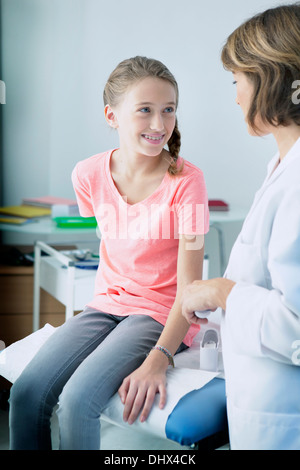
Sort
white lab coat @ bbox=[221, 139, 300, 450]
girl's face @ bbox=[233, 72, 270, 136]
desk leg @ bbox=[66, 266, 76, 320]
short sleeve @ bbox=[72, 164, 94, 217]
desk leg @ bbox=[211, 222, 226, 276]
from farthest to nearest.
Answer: desk leg @ bbox=[211, 222, 226, 276] → desk leg @ bbox=[66, 266, 76, 320] → short sleeve @ bbox=[72, 164, 94, 217] → girl's face @ bbox=[233, 72, 270, 136] → white lab coat @ bbox=[221, 139, 300, 450]

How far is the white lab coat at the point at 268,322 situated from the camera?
78 centimetres

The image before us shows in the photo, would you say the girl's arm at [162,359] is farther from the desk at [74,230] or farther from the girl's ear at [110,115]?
the desk at [74,230]

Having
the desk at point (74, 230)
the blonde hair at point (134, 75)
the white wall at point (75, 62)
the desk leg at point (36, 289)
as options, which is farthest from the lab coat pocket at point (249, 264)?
the white wall at point (75, 62)

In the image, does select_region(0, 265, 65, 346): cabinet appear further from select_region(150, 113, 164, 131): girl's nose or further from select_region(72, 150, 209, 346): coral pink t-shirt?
select_region(150, 113, 164, 131): girl's nose

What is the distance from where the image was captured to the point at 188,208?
43.9 inches

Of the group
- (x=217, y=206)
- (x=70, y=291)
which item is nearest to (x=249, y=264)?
(x=70, y=291)

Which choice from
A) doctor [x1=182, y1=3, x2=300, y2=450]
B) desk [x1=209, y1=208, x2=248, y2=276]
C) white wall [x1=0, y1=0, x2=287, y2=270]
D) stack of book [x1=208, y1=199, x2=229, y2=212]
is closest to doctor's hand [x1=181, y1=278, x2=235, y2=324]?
doctor [x1=182, y1=3, x2=300, y2=450]

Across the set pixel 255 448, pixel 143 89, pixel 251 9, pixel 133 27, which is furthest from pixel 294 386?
pixel 251 9

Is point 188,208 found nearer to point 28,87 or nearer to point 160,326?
point 160,326

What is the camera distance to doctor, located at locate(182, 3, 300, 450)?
2.56 ft

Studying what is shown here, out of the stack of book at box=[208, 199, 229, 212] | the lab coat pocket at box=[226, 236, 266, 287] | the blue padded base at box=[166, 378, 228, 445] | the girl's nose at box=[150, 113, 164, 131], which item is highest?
the girl's nose at box=[150, 113, 164, 131]

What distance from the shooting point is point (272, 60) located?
838 mm

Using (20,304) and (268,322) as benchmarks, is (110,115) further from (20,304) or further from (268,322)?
(20,304)

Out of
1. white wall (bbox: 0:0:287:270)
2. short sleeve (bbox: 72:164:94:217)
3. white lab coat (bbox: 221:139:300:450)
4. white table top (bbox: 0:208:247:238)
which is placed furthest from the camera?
white wall (bbox: 0:0:287:270)
